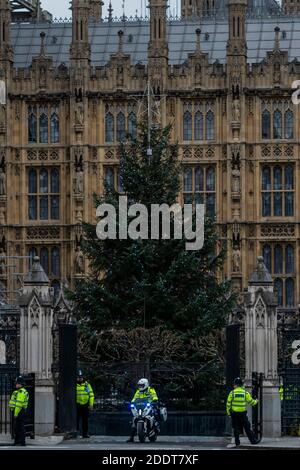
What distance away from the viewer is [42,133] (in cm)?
6094

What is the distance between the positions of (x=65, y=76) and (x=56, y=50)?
4.45 meters

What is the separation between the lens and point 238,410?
25203 mm

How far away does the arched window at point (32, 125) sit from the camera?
60938 mm

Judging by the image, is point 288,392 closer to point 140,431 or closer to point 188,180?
point 140,431

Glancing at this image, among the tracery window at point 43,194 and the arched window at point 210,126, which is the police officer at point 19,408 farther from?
the tracery window at point 43,194

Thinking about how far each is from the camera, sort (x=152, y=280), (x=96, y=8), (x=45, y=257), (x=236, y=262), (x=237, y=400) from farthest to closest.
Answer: (x=96, y=8) → (x=45, y=257) → (x=236, y=262) → (x=152, y=280) → (x=237, y=400)

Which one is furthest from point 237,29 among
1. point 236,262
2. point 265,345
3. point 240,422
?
point 240,422

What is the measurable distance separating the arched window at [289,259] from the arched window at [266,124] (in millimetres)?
4276

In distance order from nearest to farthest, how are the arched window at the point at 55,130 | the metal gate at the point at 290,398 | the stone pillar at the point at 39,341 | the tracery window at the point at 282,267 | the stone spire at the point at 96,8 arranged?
the stone pillar at the point at 39,341, the metal gate at the point at 290,398, the tracery window at the point at 282,267, the arched window at the point at 55,130, the stone spire at the point at 96,8

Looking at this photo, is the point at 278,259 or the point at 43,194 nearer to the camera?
the point at 278,259

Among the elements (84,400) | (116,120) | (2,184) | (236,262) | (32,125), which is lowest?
(84,400)

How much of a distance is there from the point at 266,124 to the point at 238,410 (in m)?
35.5

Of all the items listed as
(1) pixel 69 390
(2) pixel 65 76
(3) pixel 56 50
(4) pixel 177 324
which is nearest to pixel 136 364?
(1) pixel 69 390

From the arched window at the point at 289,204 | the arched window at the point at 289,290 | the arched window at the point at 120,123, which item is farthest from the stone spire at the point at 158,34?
the arched window at the point at 289,290
